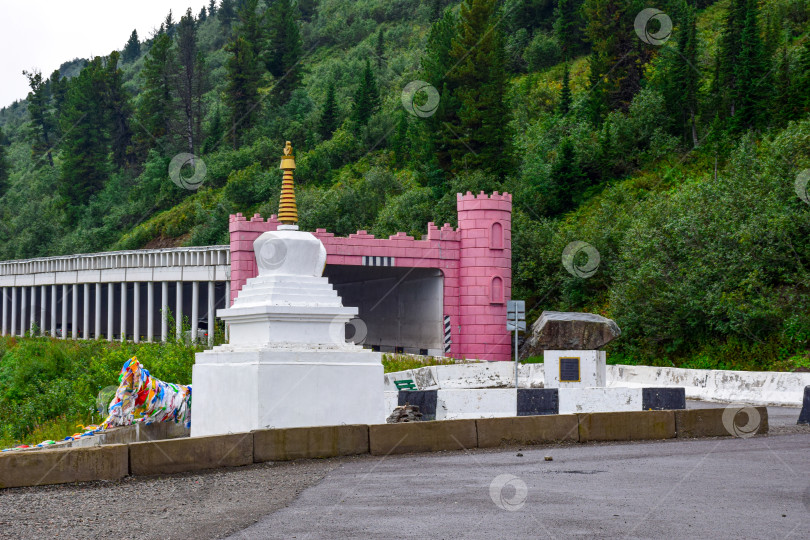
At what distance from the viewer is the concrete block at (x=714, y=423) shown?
18156mm

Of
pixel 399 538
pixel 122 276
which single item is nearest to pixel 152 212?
pixel 122 276

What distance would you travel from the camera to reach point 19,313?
81.6 meters

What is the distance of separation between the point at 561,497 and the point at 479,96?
62.6 metres

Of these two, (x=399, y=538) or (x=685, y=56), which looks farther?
(x=685, y=56)

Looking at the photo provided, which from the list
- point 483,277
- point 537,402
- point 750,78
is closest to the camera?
point 537,402

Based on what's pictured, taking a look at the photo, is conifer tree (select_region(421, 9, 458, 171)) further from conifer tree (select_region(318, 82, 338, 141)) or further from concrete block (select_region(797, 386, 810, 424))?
concrete block (select_region(797, 386, 810, 424))

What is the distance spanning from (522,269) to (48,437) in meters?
33.7

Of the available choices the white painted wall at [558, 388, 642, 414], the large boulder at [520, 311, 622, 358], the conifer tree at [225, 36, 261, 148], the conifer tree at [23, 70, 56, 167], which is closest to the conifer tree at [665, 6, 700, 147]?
the large boulder at [520, 311, 622, 358]

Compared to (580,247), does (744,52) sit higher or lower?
higher

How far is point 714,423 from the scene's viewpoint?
18.4 meters

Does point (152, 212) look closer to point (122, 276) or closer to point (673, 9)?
point (122, 276)

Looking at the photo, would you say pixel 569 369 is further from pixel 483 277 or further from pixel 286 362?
pixel 483 277

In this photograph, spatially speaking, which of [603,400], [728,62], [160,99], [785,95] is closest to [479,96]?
[728,62]

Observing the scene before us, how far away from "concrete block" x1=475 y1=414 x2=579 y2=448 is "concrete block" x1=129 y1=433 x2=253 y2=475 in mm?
4244
